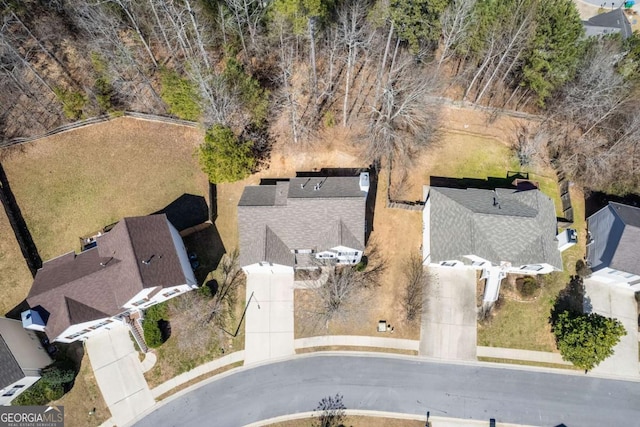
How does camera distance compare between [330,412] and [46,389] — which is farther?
[330,412]

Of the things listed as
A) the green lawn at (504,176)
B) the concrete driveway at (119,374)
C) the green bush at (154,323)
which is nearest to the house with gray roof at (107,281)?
the green bush at (154,323)

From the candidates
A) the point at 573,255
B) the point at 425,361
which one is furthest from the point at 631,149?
the point at 425,361

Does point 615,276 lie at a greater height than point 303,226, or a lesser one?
lesser

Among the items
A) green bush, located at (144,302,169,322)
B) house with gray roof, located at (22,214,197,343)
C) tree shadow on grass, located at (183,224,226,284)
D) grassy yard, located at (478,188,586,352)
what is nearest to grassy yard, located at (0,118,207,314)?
tree shadow on grass, located at (183,224,226,284)

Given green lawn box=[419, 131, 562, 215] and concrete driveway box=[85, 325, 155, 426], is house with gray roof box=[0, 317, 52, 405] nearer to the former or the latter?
concrete driveway box=[85, 325, 155, 426]

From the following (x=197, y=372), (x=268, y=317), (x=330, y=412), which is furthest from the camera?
(x=268, y=317)

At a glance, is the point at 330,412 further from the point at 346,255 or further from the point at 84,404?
the point at 84,404

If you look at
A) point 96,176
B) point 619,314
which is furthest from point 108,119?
point 619,314
